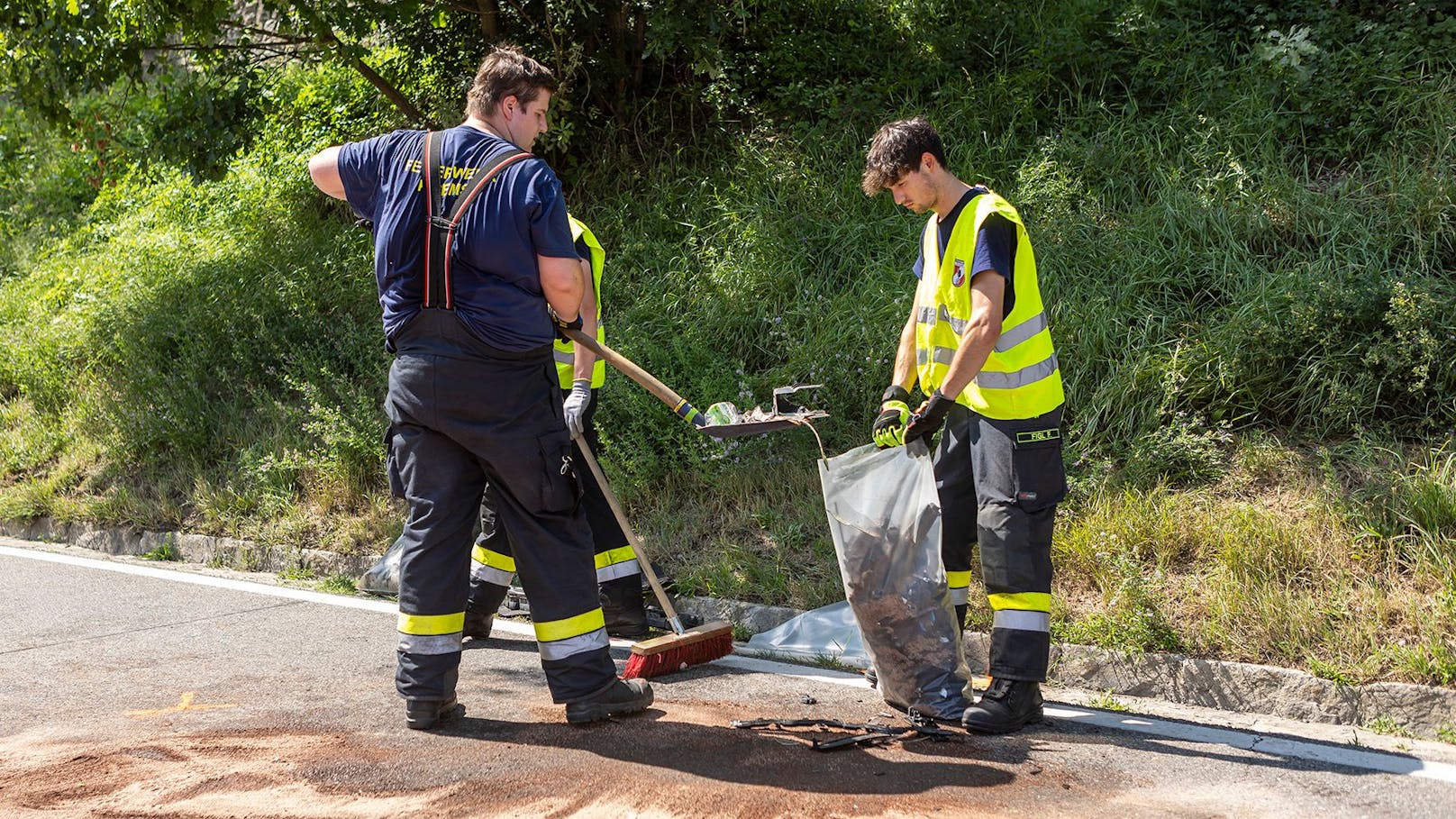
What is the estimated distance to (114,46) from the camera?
8.50 metres

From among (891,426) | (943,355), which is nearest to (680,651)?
(891,426)

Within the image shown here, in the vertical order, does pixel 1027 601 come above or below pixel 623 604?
above

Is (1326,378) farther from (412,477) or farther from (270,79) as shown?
(270,79)

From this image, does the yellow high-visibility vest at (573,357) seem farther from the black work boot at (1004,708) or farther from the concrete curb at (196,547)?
the black work boot at (1004,708)

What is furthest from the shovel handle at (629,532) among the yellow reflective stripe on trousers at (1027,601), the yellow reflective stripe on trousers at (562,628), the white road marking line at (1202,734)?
the yellow reflective stripe on trousers at (1027,601)

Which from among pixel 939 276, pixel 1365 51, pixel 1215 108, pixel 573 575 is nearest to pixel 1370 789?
pixel 939 276

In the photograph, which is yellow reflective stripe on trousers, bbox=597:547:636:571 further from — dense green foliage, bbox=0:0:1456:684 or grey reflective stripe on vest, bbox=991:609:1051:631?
grey reflective stripe on vest, bbox=991:609:1051:631

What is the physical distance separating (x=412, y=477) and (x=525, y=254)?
79 centimetres

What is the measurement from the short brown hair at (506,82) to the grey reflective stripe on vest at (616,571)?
1.99 m

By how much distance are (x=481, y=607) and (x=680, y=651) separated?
3.14 ft

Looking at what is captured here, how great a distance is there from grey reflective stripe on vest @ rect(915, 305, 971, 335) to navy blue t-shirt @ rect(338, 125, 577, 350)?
1.23 meters

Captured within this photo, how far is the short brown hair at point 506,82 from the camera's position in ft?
13.1

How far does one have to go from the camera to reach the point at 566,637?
3.93 meters

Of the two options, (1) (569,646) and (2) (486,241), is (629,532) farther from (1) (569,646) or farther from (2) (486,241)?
(2) (486,241)
